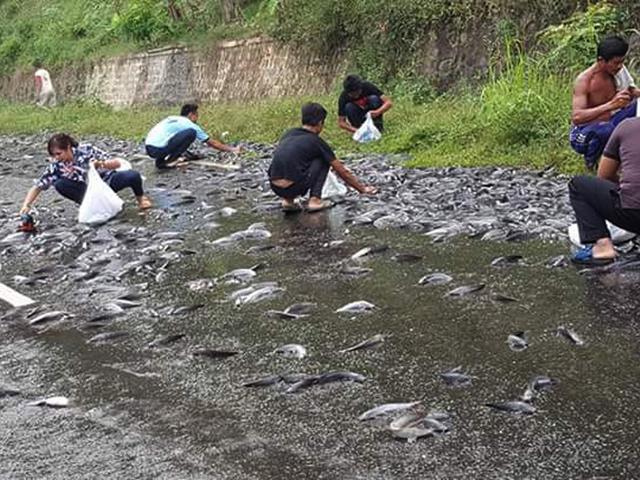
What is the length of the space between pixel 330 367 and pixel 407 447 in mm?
1321

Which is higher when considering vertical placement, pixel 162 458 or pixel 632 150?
pixel 632 150

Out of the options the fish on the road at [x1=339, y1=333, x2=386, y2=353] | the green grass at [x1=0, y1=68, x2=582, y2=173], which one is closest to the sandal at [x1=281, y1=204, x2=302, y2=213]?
the green grass at [x1=0, y1=68, x2=582, y2=173]

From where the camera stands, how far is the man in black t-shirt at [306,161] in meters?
10.7

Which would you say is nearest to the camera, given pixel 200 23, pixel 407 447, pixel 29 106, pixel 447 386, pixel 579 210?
pixel 407 447

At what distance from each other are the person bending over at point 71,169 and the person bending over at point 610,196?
661 centimetres

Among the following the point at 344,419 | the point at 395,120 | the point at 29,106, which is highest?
the point at 344,419

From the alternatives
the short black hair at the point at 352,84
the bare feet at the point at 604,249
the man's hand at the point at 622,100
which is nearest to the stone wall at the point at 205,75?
the short black hair at the point at 352,84

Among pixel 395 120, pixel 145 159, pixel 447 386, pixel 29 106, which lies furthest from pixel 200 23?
pixel 447 386

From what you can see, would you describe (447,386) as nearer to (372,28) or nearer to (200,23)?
(372,28)

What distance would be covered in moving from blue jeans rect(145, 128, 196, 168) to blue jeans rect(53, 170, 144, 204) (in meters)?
4.00

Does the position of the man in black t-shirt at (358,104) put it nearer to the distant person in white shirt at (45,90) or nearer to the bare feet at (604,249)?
the bare feet at (604,249)

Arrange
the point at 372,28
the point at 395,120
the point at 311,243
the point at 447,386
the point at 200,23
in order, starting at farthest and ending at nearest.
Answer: the point at 200,23 < the point at 372,28 < the point at 395,120 < the point at 311,243 < the point at 447,386

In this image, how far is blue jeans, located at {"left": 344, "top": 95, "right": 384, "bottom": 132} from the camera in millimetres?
16969

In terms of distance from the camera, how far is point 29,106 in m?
40.0
